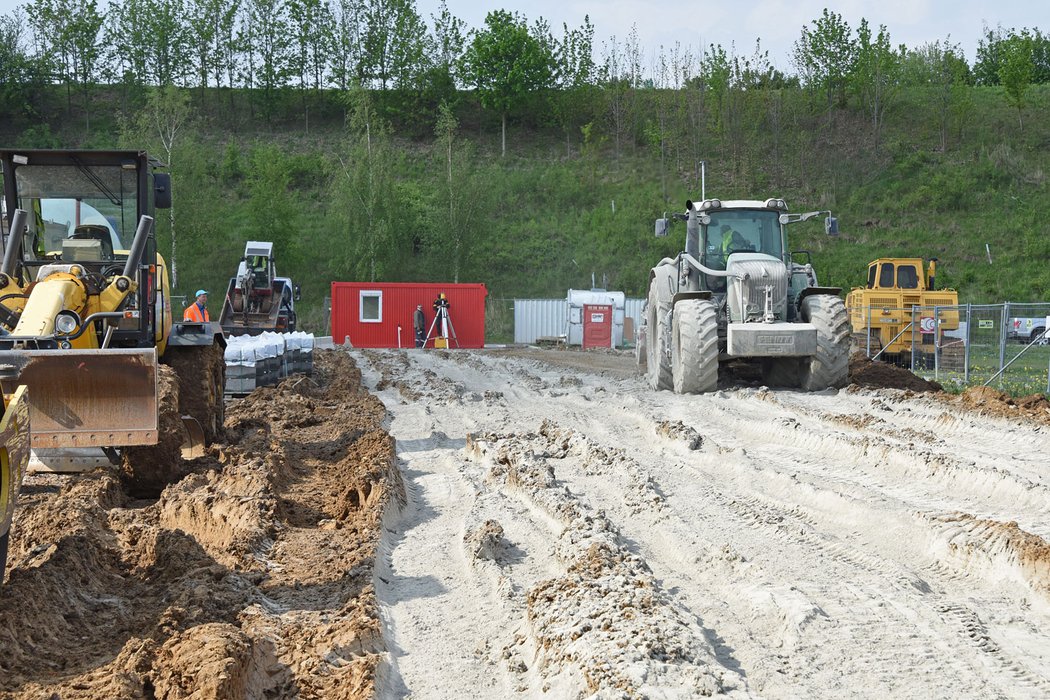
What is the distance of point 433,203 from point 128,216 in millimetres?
34198

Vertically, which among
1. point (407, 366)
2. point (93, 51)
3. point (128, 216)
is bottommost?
point (407, 366)

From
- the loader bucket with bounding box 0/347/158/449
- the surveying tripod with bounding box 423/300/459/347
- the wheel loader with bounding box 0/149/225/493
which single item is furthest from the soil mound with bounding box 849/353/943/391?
the surveying tripod with bounding box 423/300/459/347

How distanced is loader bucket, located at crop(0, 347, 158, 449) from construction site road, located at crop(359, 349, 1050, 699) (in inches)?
68.4

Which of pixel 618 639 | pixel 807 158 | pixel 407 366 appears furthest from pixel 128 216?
pixel 807 158

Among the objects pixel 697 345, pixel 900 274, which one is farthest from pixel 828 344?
pixel 900 274

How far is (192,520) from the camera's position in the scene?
652 cm

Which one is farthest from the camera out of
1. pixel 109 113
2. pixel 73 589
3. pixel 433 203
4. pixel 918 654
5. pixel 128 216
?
pixel 109 113

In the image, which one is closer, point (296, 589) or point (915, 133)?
point (296, 589)

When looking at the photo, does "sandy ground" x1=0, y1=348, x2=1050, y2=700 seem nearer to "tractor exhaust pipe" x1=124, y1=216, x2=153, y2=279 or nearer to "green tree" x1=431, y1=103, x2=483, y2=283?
"tractor exhaust pipe" x1=124, y1=216, x2=153, y2=279

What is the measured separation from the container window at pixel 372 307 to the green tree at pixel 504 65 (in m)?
21.3

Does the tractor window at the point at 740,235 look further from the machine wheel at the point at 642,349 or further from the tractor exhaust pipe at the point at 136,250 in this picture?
the tractor exhaust pipe at the point at 136,250

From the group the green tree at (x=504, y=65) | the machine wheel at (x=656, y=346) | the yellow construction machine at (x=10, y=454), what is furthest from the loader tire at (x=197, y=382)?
the green tree at (x=504, y=65)

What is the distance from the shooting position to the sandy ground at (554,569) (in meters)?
3.86

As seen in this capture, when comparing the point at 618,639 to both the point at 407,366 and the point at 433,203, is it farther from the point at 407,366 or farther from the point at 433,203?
the point at 433,203
